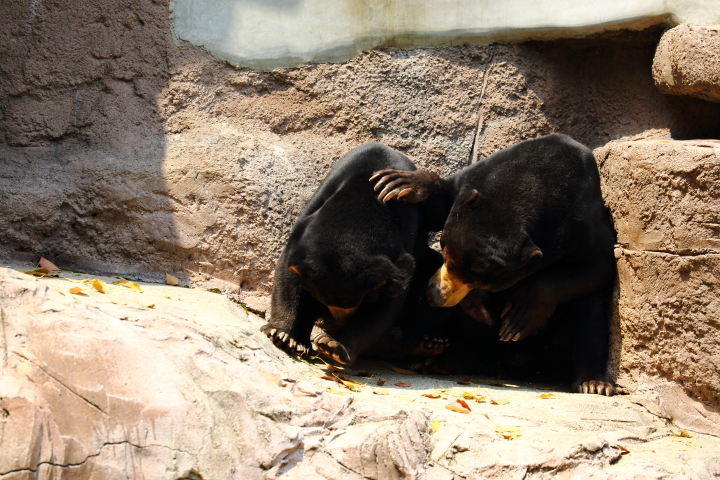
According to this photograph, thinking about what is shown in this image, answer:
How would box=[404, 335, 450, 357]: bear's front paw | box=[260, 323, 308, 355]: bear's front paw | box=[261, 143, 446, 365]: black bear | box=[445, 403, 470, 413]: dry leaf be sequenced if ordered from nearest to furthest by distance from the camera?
1. box=[445, 403, 470, 413]: dry leaf
2. box=[261, 143, 446, 365]: black bear
3. box=[260, 323, 308, 355]: bear's front paw
4. box=[404, 335, 450, 357]: bear's front paw

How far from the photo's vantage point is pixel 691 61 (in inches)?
182

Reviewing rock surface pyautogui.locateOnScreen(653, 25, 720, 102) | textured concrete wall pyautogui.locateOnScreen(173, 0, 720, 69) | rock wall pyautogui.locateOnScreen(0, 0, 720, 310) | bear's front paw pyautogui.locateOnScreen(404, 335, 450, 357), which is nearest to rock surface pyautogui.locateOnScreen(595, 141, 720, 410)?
rock surface pyautogui.locateOnScreen(653, 25, 720, 102)

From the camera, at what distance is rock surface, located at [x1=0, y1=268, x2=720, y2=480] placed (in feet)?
8.63

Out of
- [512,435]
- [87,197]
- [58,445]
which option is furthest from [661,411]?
[87,197]

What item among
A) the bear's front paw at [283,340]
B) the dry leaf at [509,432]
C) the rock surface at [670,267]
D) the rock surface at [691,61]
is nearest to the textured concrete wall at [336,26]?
the rock surface at [691,61]

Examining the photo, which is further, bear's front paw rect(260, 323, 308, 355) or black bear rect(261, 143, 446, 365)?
bear's front paw rect(260, 323, 308, 355)

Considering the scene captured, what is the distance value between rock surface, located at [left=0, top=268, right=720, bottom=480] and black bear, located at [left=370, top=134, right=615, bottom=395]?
96 cm

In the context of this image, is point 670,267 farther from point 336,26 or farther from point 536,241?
point 336,26

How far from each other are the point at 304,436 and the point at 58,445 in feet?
3.17

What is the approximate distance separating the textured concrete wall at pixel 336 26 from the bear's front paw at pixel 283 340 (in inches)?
92.0

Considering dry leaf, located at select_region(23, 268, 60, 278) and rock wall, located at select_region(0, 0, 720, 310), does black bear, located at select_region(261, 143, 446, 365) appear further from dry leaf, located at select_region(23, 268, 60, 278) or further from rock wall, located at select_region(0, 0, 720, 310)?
dry leaf, located at select_region(23, 268, 60, 278)

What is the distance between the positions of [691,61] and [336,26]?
8.75 feet

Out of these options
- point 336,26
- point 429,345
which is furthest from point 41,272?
point 336,26

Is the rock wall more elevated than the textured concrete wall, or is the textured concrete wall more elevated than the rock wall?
the textured concrete wall
